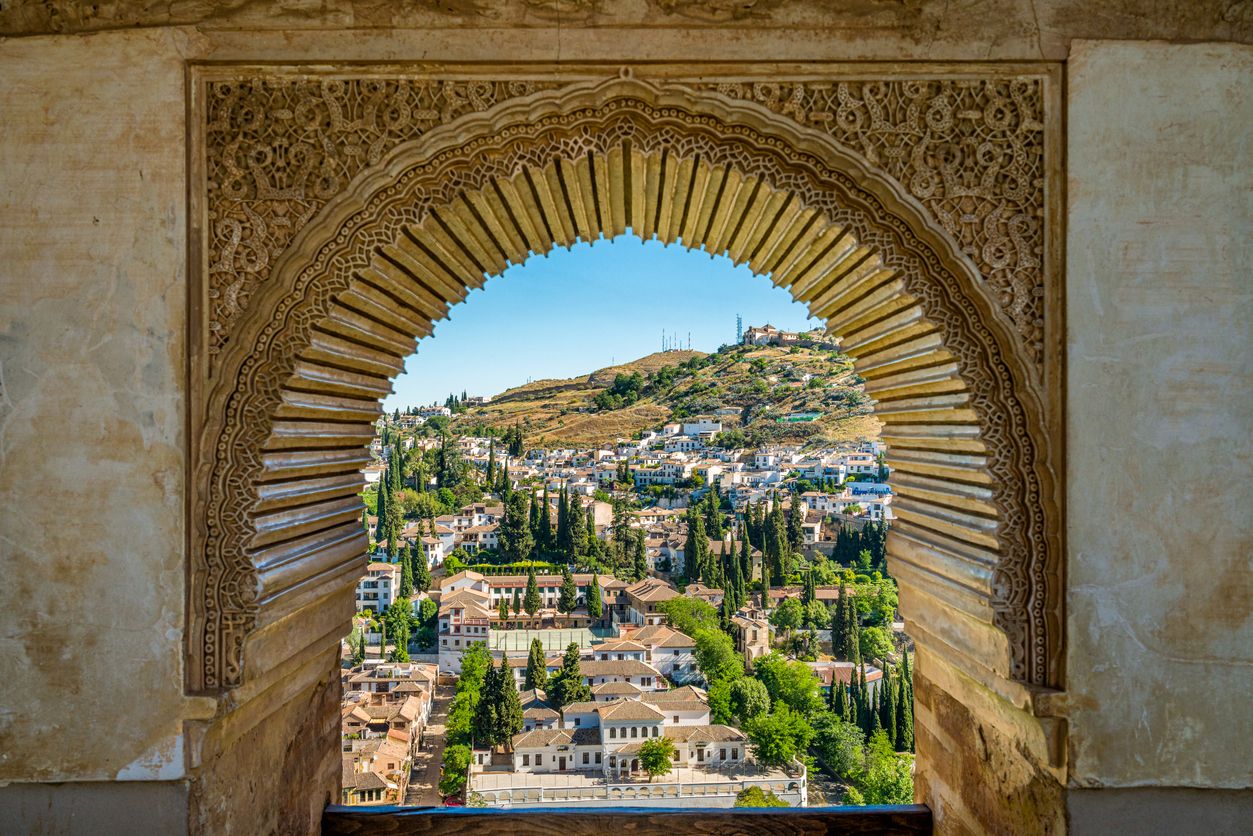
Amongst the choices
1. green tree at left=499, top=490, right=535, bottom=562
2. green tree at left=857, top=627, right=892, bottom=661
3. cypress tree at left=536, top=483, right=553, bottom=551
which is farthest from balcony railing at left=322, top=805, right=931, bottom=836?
green tree at left=499, top=490, right=535, bottom=562

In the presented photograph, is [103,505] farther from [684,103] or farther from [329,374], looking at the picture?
[684,103]

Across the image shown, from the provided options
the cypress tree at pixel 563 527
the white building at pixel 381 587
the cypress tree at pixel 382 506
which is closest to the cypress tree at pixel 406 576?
the white building at pixel 381 587

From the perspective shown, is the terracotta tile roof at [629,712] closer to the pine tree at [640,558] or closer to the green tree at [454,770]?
the green tree at [454,770]

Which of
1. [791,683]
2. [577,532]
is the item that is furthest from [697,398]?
[791,683]

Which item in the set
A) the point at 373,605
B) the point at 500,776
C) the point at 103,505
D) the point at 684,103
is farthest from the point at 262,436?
the point at 373,605

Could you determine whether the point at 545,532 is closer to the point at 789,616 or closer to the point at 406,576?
the point at 406,576
